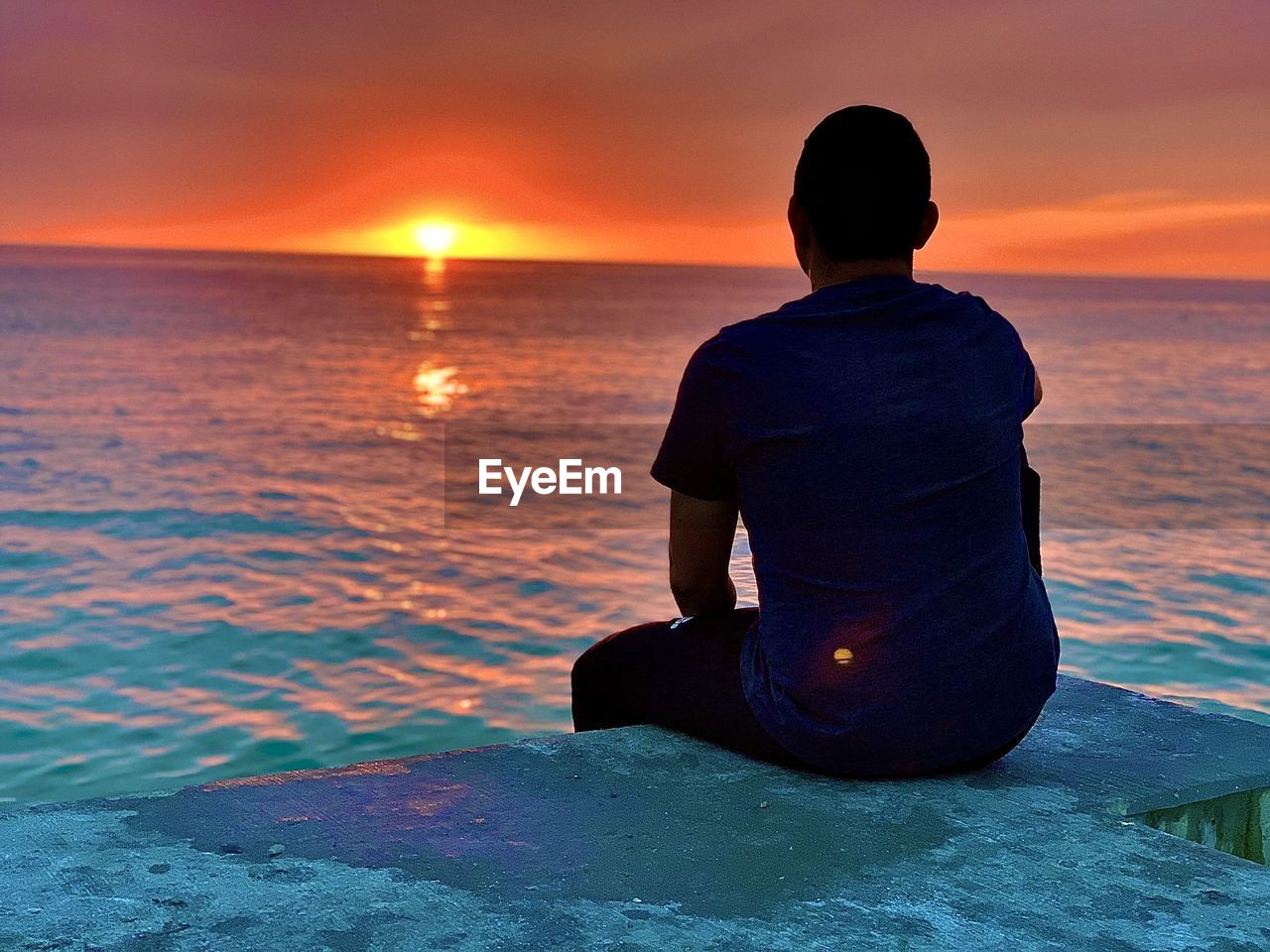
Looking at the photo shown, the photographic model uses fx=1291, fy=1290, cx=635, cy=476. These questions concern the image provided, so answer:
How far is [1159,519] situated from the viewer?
15062 mm

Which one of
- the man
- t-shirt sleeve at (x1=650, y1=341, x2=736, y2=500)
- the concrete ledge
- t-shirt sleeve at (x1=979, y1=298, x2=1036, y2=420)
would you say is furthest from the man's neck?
the concrete ledge

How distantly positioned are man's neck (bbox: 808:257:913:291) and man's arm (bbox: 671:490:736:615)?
0.49 meters

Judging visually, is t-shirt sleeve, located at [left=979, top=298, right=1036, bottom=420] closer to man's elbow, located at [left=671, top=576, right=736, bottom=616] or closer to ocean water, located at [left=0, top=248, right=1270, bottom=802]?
man's elbow, located at [left=671, top=576, right=736, bottom=616]

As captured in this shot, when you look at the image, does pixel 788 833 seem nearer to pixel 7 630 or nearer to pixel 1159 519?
pixel 7 630

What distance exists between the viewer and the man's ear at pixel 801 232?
98.0 inches

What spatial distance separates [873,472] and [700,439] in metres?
0.34

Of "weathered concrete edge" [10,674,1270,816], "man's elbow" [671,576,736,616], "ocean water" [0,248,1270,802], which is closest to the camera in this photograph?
"weathered concrete edge" [10,674,1270,816]

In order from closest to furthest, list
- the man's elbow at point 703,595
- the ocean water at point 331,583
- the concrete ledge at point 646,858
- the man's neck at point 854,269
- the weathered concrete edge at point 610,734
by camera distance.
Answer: the concrete ledge at point 646,858 → the man's neck at point 854,269 → the weathered concrete edge at point 610,734 → the man's elbow at point 703,595 → the ocean water at point 331,583

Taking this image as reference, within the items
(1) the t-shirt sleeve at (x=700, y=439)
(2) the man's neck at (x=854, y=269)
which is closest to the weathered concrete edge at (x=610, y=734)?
(1) the t-shirt sleeve at (x=700, y=439)

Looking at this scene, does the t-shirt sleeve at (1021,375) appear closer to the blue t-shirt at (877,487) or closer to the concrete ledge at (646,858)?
the blue t-shirt at (877,487)

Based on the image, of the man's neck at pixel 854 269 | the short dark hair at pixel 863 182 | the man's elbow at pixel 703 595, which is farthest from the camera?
the man's elbow at pixel 703 595

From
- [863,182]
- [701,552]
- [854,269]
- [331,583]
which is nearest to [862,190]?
[863,182]

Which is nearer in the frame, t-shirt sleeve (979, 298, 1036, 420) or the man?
the man

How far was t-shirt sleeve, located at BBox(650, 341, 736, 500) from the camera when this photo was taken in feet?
8.05
